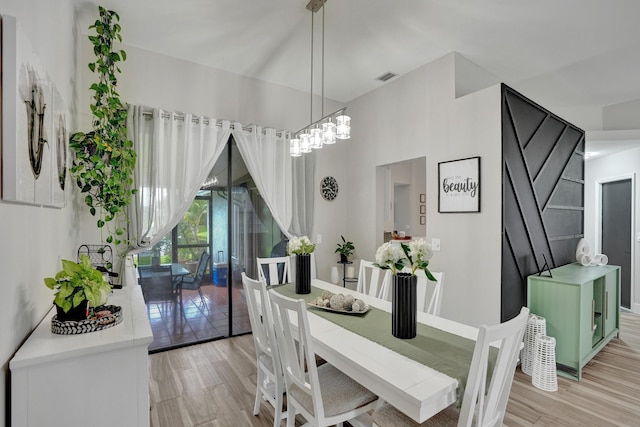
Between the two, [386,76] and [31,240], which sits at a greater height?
[386,76]

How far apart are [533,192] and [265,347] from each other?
3031 mm

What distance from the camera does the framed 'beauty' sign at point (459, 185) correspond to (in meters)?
3.02

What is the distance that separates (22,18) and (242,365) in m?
2.82

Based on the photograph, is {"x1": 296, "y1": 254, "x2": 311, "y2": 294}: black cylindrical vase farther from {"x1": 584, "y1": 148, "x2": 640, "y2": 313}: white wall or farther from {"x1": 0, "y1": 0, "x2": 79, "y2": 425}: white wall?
{"x1": 584, "y1": 148, "x2": 640, "y2": 313}: white wall

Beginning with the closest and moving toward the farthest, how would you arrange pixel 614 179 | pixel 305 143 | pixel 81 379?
1. pixel 81 379
2. pixel 305 143
3. pixel 614 179

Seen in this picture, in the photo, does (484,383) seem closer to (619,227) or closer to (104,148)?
(104,148)

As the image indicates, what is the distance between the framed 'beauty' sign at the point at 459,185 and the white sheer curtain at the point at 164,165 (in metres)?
2.48

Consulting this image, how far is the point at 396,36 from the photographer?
9.70 feet

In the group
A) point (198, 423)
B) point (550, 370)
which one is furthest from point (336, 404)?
point (550, 370)

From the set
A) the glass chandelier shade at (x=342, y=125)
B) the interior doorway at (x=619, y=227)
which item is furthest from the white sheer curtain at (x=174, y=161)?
the interior doorway at (x=619, y=227)

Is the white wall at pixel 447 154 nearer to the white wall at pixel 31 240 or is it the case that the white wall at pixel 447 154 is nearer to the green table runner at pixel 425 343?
the green table runner at pixel 425 343

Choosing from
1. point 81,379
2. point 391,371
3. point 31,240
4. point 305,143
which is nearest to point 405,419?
point 391,371

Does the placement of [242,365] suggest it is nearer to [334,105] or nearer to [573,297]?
[573,297]

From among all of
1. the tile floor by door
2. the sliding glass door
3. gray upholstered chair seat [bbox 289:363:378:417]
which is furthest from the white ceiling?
gray upholstered chair seat [bbox 289:363:378:417]
